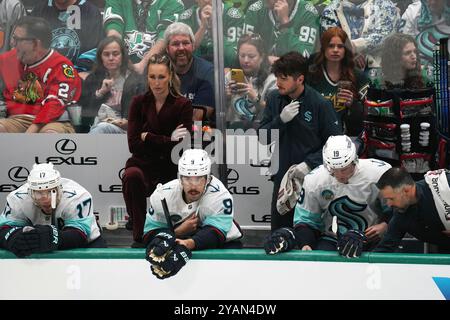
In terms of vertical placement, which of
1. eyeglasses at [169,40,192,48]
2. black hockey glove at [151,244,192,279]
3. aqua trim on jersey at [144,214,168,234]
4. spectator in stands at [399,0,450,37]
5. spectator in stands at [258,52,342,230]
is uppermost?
spectator in stands at [399,0,450,37]

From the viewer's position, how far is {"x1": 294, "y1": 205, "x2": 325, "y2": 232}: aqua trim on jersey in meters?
5.86

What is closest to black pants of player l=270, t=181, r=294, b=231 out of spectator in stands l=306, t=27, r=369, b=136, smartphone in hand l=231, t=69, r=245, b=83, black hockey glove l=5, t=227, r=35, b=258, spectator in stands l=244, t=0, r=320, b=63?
spectator in stands l=306, t=27, r=369, b=136

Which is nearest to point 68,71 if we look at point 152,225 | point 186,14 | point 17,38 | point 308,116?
point 17,38

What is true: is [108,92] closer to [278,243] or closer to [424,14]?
[278,243]

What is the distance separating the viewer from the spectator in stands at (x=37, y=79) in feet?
21.7

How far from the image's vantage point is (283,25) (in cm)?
652

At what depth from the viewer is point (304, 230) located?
228 inches

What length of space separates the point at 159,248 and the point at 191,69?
1484 millimetres

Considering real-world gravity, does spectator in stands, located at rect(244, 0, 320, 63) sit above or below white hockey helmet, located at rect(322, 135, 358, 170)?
above

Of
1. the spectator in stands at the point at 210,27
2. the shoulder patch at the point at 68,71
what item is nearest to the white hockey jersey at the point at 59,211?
the shoulder patch at the point at 68,71

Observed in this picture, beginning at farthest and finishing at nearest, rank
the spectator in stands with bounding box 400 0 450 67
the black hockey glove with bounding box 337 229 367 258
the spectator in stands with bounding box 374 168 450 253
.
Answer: the spectator in stands with bounding box 400 0 450 67, the spectator in stands with bounding box 374 168 450 253, the black hockey glove with bounding box 337 229 367 258

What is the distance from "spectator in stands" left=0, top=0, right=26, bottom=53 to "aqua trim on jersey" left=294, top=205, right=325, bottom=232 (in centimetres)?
208

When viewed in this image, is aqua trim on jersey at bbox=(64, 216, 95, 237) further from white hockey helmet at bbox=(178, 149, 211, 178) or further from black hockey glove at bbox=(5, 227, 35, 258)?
white hockey helmet at bbox=(178, 149, 211, 178)

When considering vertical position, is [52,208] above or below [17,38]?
below
